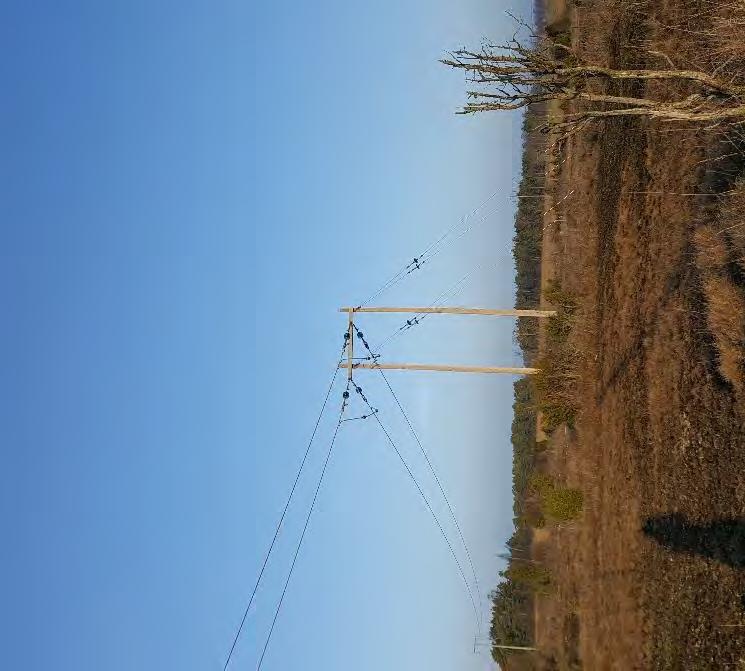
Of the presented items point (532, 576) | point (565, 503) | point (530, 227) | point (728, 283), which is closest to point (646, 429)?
point (728, 283)

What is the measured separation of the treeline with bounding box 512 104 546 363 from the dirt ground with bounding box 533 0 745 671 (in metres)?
5.60

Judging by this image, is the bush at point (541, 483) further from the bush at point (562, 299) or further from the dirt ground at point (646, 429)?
the bush at point (562, 299)

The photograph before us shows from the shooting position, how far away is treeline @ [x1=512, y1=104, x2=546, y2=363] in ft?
78.2

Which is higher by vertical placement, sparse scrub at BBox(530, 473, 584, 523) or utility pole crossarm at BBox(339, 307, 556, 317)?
utility pole crossarm at BBox(339, 307, 556, 317)

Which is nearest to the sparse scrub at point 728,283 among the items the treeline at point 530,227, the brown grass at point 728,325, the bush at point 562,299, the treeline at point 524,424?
the brown grass at point 728,325

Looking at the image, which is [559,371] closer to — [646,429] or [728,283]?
[646,429]

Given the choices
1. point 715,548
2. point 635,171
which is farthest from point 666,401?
Answer: point 635,171

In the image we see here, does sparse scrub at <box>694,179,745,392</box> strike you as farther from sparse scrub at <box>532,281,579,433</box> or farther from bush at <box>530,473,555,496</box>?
bush at <box>530,473,555,496</box>

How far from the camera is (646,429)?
12.1 meters

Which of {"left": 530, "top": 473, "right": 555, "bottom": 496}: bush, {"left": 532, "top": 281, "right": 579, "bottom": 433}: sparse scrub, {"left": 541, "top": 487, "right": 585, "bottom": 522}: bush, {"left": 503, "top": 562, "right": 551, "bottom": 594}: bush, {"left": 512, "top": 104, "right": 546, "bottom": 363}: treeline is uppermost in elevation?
{"left": 512, "top": 104, "right": 546, "bottom": 363}: treeline

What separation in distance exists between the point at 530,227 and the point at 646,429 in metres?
14.8

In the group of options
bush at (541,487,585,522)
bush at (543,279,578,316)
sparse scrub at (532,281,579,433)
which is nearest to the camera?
bush at (541,487,585,522)

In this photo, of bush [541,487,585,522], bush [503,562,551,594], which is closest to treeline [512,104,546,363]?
bush [541,487,585,522]

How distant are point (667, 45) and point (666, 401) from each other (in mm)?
6818
